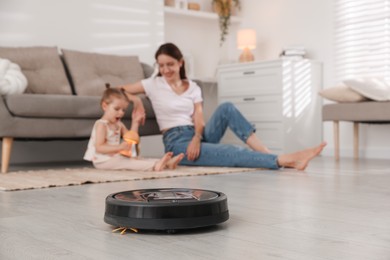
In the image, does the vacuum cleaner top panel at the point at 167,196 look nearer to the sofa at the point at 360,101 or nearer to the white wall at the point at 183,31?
the sofa at the point at 360,101

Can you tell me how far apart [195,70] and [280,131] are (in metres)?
1.36

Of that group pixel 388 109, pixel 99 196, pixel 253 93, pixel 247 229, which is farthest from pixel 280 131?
pixel 247 229

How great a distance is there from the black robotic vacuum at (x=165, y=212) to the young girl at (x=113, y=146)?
1.78 metres

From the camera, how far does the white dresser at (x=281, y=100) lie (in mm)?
4699

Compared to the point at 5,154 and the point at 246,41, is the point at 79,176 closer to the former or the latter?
the point at 5,154

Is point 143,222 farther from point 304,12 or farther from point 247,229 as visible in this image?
point 304,12

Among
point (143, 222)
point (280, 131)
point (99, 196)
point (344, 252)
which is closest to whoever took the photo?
point (344, 252)

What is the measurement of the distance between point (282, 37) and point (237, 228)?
167 inches

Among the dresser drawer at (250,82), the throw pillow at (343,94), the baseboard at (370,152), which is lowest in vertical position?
the baseboard at (370,152)

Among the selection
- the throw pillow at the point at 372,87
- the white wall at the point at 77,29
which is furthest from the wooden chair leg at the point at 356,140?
the white wall at the point at 77,29

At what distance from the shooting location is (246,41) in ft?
17.3

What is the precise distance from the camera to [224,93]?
17.0ft

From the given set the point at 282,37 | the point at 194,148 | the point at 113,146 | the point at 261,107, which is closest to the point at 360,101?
the point at 261,107

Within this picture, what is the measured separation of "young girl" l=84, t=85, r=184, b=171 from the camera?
313 centimetres
